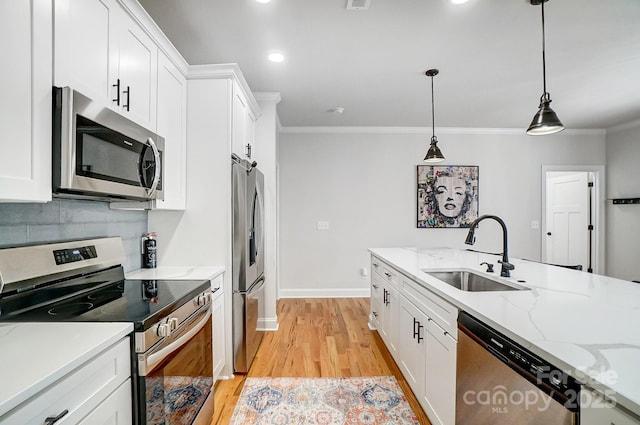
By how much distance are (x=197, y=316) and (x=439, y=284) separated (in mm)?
1332

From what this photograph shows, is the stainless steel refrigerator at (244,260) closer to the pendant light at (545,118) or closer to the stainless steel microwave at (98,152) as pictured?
the stainless steel microwave at (98,152)

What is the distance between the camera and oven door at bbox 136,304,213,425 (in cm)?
113

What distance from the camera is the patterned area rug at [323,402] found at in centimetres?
188

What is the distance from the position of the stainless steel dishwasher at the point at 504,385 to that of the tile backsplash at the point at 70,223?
1988mm

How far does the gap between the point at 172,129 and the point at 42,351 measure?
1610 millimetres

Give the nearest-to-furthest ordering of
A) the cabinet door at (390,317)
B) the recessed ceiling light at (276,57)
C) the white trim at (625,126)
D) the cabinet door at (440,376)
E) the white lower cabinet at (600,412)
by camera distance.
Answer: the white lower cabinet at (600,412) < the cabinet door at (440,376) < the cabinet door at (390,317) < the recessed ceiling light at (276,57) < the white trim at (625,126)

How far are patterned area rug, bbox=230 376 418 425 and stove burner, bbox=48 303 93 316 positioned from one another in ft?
3.79

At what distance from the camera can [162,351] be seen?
1.23m

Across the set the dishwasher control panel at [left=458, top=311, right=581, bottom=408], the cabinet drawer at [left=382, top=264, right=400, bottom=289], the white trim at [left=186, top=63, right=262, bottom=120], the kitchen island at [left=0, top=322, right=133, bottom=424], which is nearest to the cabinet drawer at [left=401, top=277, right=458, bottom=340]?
the dishwasher control panel at [left=458, top=311, right=581, bottom=408]

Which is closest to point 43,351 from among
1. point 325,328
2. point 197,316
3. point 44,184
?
point 44,184

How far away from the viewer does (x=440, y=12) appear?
6.57 feet

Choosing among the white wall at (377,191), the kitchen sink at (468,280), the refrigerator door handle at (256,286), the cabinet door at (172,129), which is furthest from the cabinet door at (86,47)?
the white wall at (377,191)

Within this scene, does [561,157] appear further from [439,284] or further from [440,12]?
[439,284]

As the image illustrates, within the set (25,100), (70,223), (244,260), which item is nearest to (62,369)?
(25,100)
